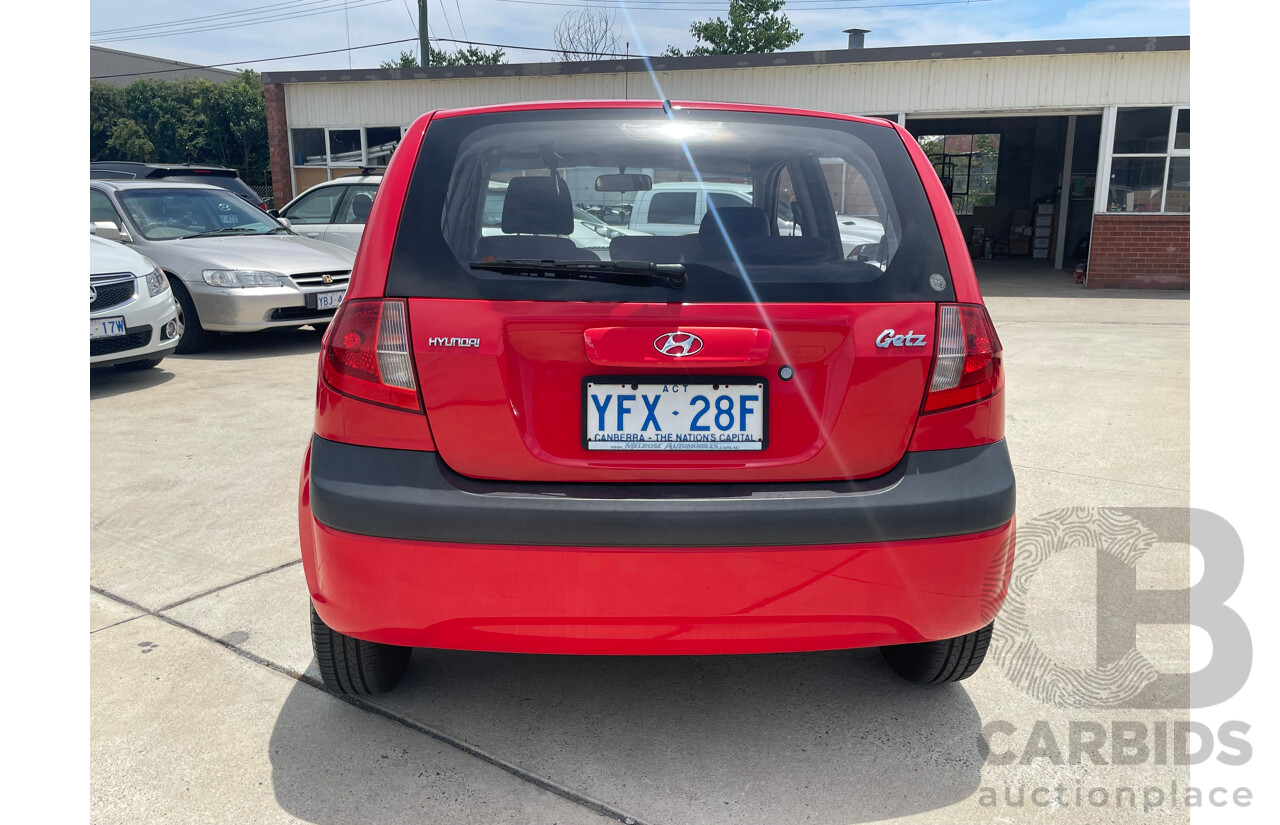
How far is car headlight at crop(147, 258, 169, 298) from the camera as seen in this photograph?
6758mm

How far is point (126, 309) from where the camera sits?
6.50 meters

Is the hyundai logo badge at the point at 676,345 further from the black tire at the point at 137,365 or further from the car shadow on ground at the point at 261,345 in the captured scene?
the car shadow on ground at the point at 261,345

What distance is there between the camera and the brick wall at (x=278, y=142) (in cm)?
1916

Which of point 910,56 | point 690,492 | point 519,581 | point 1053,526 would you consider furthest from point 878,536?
point 910,56

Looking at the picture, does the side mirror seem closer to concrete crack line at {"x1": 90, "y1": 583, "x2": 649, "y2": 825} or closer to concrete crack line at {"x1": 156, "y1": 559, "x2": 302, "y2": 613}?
concrete crack line at {"x1": 156, "y1": 559, "x2": 302, "y2": 613}

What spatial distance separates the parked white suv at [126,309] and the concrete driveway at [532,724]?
296cm

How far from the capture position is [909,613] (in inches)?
81.0

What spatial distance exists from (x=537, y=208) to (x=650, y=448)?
75 cm

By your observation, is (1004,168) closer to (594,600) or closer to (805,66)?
(805,66)

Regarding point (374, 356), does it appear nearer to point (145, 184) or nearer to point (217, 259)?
point (217, 259)

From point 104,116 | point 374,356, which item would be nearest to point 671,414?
point 374,356

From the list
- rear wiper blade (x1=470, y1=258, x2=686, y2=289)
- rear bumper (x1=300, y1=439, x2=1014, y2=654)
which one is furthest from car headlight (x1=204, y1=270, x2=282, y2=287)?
rear wiper blade (x1=470, y1=258, x2=686, y2=289)

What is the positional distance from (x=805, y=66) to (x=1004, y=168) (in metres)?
11.0

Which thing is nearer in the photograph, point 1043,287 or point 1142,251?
point 1142,251
